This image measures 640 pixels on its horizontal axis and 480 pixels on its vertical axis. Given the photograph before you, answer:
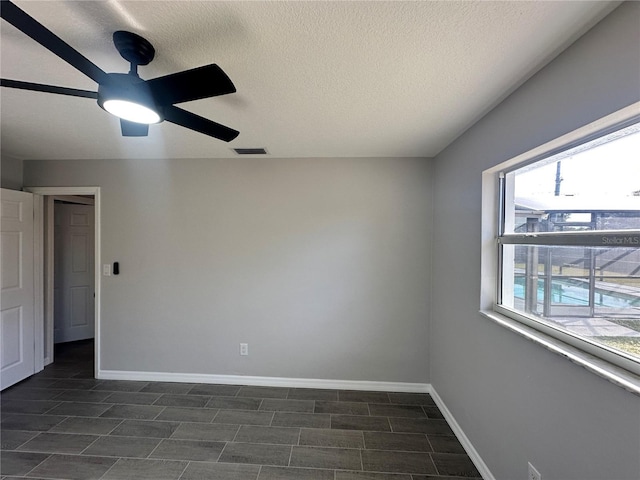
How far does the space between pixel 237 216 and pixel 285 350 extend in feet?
4.86

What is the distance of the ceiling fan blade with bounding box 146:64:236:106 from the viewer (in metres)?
1.12

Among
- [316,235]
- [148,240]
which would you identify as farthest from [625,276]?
[148,240]

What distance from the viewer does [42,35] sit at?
91 cm

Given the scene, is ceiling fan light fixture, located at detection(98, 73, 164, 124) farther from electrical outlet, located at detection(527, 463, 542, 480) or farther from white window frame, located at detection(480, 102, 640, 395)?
electrical outlet, located at detection(527, 463, 542, 480)

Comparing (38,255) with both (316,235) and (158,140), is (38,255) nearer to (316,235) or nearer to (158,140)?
(158,140)

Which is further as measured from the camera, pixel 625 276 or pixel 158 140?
pixel 158 140

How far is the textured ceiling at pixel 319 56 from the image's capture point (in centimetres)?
108

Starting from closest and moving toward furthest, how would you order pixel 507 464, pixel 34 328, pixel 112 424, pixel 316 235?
pixel 507 464 → pixel 112 424 → pixel 316 235 → pixel 34 328

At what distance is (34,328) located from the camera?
3.20 m

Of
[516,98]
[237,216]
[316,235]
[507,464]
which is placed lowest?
[507,464]

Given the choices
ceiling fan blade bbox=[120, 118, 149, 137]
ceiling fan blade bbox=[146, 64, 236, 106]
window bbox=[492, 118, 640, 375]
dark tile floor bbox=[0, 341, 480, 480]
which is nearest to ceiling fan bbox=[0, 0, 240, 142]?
ceiling fan blade bbox=[146, 64, 236, 106]

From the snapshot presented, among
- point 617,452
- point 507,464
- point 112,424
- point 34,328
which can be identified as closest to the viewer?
point 617,452

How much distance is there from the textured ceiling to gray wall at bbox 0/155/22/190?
121cm

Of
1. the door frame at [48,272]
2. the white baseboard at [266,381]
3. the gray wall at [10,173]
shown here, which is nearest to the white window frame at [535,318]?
the white baseboard at [266,381]
